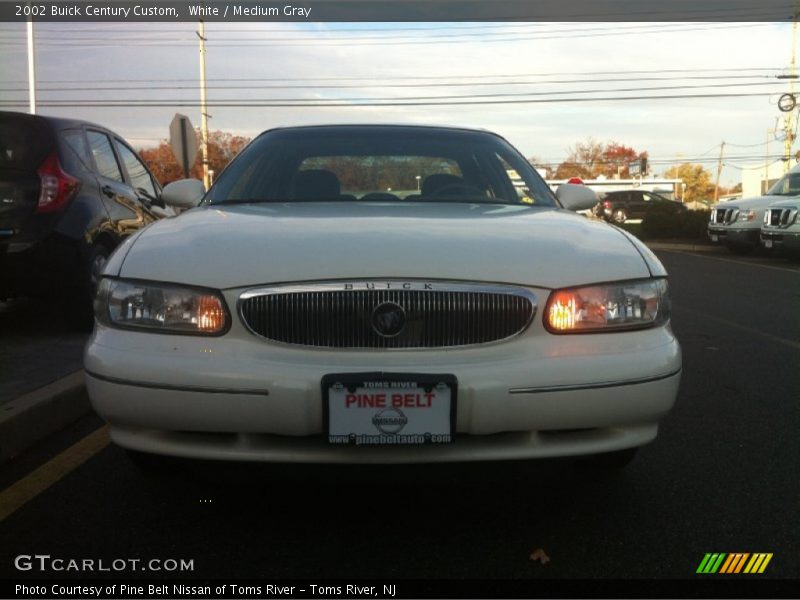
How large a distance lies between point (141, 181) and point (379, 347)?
18.0 ft

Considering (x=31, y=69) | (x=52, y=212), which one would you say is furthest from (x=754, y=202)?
(x=31, y=69)

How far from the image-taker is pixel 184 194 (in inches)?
148

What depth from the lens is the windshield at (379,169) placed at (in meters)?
3.60

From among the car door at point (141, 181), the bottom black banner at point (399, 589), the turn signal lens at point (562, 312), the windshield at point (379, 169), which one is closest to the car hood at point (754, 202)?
the car door at point (141, 181)

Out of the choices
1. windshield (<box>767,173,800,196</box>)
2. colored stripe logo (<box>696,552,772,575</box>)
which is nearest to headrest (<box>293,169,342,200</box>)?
colored stripe logo (<box>696,552,772,575</box>)

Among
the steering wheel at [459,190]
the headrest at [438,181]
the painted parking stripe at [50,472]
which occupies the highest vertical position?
the headrest at [438,181]

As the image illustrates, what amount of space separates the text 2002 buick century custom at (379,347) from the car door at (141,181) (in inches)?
173

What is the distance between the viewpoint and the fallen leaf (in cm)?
239

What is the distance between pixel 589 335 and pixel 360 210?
1093 millimetres

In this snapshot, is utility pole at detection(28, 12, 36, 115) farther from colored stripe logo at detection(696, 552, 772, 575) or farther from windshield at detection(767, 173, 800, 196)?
colored stripe logo at detection(696, 552, 772, 575)

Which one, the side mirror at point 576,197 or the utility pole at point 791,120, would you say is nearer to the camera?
the side mirror at point 576,197

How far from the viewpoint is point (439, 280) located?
7.78 ft

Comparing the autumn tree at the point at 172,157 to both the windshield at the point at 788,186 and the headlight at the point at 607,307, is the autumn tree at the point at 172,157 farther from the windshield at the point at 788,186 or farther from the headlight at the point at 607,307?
the headlight at the point at 607,307

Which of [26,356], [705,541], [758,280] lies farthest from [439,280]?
[758,280]
